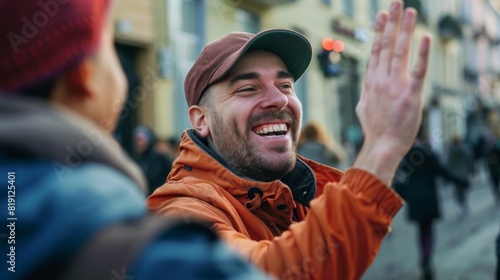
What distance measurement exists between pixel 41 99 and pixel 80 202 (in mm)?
185

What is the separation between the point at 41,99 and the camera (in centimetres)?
93

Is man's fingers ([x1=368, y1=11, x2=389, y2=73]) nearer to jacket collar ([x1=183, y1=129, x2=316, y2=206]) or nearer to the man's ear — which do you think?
jacket collar ([x1=183, y1=129, x2=316, y2=206])

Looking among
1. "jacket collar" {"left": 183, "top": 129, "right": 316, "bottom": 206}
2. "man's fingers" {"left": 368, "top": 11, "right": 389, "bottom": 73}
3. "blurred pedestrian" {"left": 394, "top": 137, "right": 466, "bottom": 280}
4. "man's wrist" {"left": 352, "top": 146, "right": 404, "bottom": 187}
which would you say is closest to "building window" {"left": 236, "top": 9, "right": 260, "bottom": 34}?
"blurred pedestrian" {"left": 394, "top": 137, "right": 466, "bottom": 280}

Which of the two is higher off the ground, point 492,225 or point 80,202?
point 80,202

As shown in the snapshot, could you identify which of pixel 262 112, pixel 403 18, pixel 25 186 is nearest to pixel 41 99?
pixel 25 186

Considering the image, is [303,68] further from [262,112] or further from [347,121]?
[347,121]

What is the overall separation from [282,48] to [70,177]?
3.93ft

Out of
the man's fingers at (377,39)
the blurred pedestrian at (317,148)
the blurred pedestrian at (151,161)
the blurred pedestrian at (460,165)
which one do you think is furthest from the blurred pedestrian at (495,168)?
the man's fingers at (377,39)

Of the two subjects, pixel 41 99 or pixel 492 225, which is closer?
pixel 41 99

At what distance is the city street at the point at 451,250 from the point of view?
6.94 meters

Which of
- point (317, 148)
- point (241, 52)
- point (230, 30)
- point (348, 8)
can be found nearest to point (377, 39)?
point (241, 52)

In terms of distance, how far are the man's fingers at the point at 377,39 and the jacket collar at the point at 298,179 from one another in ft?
2.17

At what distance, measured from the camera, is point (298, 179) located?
2.01 m

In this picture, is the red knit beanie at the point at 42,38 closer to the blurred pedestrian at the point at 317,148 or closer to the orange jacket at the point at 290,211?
the orange jacket at the point at 290,211
